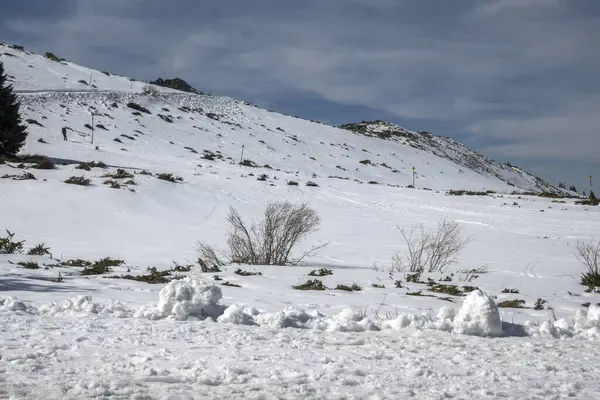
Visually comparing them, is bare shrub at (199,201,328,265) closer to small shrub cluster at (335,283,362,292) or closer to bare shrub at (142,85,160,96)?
small shrub cluster at (335,283,362,292)

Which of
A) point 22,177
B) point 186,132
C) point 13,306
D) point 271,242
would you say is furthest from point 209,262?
point 186,132

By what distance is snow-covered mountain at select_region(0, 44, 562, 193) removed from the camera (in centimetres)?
4023

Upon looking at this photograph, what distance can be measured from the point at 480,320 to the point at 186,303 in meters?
3.14

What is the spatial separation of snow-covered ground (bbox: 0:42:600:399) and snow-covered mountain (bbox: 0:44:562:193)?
9.94m

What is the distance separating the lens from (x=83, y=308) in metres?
5.92

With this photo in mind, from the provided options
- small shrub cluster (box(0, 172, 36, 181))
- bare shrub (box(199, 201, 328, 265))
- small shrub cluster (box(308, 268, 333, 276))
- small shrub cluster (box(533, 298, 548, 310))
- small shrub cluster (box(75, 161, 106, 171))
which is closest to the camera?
small shrub cluster (box(533, 298, 548, 310))

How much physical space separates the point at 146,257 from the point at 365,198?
16501 millimetres

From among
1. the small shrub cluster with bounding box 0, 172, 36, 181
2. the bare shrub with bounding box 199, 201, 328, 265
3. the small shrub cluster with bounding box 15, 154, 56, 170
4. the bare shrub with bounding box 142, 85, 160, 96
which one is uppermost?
the bare shrub with bounding box 142, 85, 160, 96

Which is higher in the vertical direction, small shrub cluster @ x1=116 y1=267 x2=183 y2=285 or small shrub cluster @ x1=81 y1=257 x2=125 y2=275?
small shrub cluster @ x1=81 y1=257 x2=125 y2=275

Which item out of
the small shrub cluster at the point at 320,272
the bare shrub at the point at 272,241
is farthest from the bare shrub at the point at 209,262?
the small shrub cluster at the point at 320,272

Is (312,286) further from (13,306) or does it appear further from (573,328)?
(13,306)

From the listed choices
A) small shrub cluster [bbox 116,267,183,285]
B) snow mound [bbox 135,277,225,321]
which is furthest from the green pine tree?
snow mound [bbox 135,277,225,321]

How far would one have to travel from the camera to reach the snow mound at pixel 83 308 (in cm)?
580

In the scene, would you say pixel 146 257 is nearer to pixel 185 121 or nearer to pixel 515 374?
pixel 515 374
